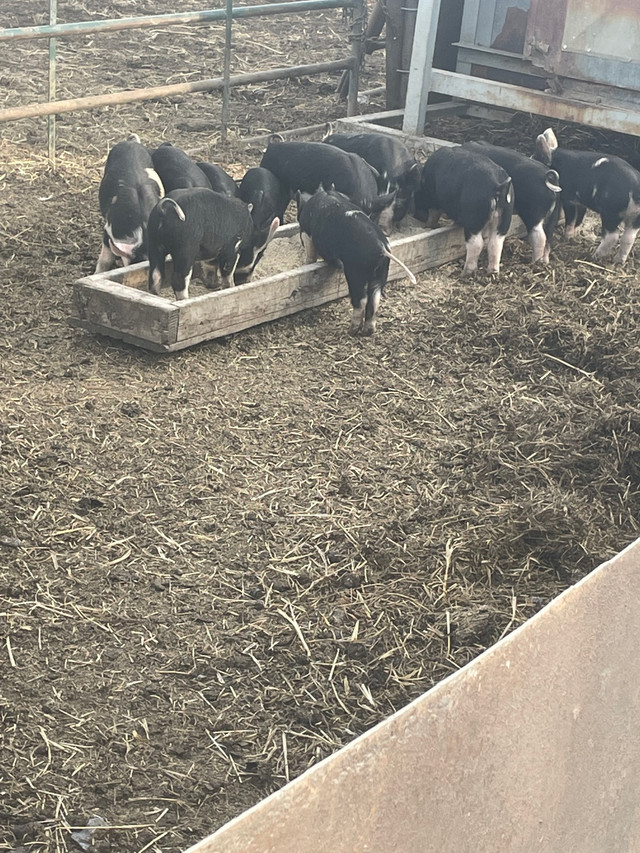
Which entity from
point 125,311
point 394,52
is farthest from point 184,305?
point 394,52

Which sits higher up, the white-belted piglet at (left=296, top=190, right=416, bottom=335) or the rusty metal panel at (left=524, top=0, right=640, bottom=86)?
the rusty metal panel at (left=524, top=0, right=640, bottom=86)

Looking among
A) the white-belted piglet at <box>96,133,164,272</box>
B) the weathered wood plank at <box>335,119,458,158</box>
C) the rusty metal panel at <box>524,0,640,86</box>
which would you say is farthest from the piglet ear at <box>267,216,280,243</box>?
the rusty metal panel at <box>524,0,640,86</box>

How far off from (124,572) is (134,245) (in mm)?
2640

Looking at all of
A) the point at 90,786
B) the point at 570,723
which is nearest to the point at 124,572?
the point at 90,786

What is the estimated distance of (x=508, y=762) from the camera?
1.68m

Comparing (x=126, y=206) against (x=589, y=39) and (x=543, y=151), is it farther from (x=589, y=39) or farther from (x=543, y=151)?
(x=589, y=39)

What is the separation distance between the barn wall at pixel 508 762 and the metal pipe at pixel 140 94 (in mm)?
6515

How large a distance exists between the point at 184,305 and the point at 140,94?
351 cm

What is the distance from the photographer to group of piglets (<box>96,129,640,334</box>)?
581 centimetres

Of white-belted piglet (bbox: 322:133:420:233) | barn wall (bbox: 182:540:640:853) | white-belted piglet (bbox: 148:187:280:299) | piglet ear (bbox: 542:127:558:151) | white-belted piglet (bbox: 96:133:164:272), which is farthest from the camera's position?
piglet ear (bbox: 542:127:558:151)

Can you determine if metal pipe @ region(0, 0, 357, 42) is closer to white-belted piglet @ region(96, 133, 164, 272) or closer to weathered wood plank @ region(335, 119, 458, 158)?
weathered wood plank @ region(335, 119, 458, 158)

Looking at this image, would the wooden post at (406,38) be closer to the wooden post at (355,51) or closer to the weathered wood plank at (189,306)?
the wooden post at (355,51)

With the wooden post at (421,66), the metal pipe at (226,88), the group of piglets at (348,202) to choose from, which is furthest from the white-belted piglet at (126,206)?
the wooden post at (421,66)

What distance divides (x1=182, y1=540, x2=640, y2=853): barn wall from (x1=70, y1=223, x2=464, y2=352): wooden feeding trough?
3758 millimetres
